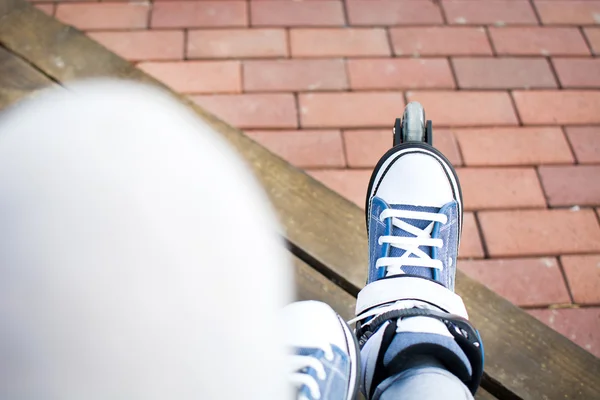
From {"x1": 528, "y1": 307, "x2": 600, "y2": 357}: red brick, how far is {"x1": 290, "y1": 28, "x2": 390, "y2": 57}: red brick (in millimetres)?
758

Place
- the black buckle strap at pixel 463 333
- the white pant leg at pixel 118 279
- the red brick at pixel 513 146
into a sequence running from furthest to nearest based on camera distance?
the red brick at pixel 513 146 → the black buckle strap at pixel 463 333 → the white pant leg at pixel 118 279

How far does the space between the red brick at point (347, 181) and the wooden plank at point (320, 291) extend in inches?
8.7

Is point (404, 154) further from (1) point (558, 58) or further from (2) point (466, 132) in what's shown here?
(1) point (558, 58)

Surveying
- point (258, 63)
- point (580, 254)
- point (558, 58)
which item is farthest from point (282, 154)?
point (558, 58)

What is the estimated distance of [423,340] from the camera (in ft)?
2.70

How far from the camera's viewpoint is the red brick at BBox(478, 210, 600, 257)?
1188mm

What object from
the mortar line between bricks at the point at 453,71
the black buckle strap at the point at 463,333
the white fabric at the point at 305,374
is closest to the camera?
the white fabric at the point at 305,374

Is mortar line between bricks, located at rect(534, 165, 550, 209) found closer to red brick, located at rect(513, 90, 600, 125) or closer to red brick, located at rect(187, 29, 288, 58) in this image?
red brick, located at rect(513, 90, 600, 125)

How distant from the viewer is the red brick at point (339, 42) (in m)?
1.43

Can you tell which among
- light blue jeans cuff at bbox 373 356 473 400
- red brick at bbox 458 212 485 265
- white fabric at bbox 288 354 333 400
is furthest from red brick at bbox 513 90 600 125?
white fabric at bbox 288 354 333 400

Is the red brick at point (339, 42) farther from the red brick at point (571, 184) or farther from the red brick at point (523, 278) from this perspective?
the red brick at point (523, 278)

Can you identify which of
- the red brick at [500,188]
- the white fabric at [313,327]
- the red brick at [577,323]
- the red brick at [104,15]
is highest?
the red brick at [104,15]

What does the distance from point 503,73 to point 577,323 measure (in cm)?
67

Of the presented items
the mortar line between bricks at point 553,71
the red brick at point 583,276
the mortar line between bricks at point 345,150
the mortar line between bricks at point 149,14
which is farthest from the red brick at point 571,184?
the mortar line between bricks at point 149,14
